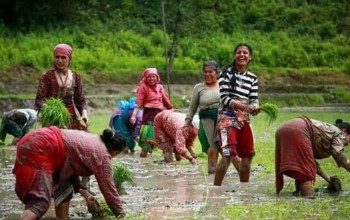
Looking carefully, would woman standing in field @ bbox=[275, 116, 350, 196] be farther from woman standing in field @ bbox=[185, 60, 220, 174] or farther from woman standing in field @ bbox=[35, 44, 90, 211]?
woman standing in field @ bbox=[185, 60, 220, 174]

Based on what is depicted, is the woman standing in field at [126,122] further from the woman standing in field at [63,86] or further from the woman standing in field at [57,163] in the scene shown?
the woman standing in field at [57,163]

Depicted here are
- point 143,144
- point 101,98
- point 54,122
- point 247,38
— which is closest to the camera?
point 54,122

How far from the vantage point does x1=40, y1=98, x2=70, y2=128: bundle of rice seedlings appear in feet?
34.7

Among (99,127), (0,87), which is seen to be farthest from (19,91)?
(99,127)

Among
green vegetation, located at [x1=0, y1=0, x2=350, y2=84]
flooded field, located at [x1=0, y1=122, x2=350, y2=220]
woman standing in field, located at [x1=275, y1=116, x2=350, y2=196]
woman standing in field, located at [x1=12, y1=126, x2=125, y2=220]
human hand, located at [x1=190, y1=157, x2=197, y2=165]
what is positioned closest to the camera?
woman standing in field, located at [x1=12, y1=126, x2=125, y2=220]

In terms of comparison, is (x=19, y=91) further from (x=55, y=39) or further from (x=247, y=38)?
(x=247, y=38)

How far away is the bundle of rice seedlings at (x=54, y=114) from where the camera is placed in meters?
10.6

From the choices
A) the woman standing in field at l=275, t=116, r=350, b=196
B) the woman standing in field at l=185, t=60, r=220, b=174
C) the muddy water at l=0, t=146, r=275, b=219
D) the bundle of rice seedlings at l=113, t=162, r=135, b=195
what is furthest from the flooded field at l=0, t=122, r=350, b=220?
the woman standing in field at l=185, t=60, r=220, b=174

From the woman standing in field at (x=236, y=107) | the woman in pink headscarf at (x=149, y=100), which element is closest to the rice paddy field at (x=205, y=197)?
the woman standing in field at (x=236, y=107)

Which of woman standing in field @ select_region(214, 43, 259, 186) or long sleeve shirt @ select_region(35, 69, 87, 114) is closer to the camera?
long sleeve shirt @ select_region(35, 69, 87, 114)

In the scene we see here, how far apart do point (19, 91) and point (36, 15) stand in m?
11.8

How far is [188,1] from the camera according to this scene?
51.1 metres

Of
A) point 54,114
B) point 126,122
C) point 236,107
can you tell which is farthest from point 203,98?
point 126,122

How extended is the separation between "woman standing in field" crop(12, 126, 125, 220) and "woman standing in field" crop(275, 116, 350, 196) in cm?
261
